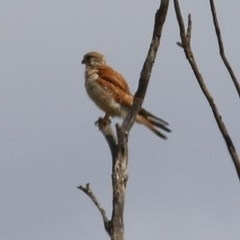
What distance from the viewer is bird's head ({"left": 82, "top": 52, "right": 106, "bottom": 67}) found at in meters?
13.5

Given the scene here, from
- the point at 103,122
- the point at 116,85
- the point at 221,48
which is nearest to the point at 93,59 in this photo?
the point at 116,85

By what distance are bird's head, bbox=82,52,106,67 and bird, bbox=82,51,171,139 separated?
0.57ft

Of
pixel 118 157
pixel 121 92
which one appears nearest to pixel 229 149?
pixel 118 157

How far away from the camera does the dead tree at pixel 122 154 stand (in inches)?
226

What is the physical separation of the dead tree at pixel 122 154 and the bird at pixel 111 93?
17.3 feet

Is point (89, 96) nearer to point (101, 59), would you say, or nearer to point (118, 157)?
point (101, 59)

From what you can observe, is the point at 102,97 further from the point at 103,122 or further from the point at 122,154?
the point at 122,154

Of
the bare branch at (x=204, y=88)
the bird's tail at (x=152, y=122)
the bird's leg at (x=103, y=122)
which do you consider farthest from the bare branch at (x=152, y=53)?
the bird's tail at (x=152, y=122)

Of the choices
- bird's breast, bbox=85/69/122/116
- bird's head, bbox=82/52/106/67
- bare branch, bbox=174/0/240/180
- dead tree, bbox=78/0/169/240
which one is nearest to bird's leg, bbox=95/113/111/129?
bird's breast, bbox=85/69/122/116

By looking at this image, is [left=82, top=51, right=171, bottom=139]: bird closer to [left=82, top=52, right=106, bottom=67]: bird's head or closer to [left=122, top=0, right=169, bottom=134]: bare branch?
[left=82, top=52, right=106, bottom=67]: bird's head

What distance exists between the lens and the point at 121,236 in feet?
18.5

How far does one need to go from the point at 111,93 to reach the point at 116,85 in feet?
0.56

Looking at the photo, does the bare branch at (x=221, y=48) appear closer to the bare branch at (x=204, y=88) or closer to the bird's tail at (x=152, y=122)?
the bare branch at (x=204, y=88)

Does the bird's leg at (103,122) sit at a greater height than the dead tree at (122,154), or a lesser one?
greater
